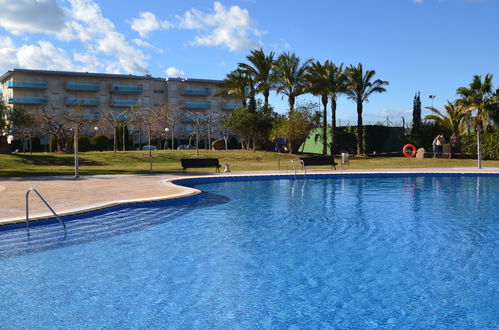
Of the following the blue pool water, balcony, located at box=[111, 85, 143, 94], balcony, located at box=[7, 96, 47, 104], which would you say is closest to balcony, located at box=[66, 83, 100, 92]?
balcony, located at box=[111, 85, 143, 94]

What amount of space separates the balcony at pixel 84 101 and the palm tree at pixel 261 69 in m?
34.8

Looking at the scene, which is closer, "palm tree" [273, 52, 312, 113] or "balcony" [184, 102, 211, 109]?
"palm tree" [273, 52, 312, 113]

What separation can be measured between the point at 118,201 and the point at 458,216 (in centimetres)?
863

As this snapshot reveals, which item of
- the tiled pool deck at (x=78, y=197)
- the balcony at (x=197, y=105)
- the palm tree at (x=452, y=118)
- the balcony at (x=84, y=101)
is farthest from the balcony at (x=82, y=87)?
the tiled pool deck at (x=78, y=197)

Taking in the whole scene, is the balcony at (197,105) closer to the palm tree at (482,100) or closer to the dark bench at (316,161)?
the palm tree at (482,100)

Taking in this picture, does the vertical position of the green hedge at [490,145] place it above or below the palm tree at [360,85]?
below

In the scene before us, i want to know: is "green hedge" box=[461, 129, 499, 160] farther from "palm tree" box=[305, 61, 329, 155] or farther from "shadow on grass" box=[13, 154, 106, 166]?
"shadow on grass" box=[13, 154, 106, 166]

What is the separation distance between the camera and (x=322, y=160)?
23.4 m

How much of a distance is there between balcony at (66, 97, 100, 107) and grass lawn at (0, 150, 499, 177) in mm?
35127

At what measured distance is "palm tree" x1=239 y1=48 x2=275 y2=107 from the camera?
140 ft

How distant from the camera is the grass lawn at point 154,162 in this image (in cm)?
2794

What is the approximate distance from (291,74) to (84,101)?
39438mm

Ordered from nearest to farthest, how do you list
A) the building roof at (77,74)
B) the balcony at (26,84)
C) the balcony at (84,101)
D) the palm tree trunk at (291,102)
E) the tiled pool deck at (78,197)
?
the tiled pool deck at (78,197) < the palm tree trunk at (291,102) < the balcony at (26,84) < the building roof at (77,74) < the balcony at (84,101)

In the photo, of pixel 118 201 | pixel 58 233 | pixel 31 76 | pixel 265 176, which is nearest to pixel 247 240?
pixel 58 233
